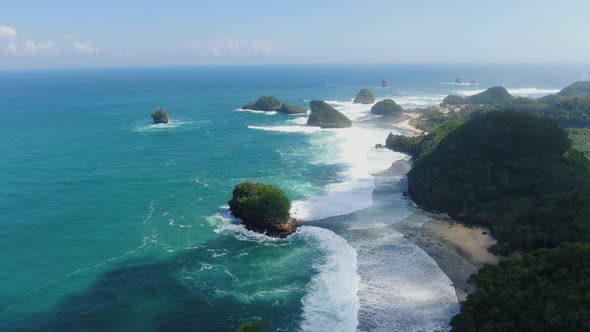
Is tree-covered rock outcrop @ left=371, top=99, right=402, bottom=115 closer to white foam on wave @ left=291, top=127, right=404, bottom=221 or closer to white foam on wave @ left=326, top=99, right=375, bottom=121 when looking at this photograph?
white foam on wave @ left=326, top=99, right=375, bottom=121

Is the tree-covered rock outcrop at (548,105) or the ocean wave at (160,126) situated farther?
the ocean wave at (160,126)

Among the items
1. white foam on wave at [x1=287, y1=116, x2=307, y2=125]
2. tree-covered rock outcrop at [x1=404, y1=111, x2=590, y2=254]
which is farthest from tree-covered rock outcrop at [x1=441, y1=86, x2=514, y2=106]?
tree-covered rock outcrop at [x1=404, y1=111, x2=590, y2=254]

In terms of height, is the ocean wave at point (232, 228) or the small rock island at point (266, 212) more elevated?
the small rock island at point (266, 212)

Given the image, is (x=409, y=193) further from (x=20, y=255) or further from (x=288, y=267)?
(x=20, y=255)

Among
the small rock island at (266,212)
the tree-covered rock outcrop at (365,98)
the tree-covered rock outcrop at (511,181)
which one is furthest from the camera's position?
the tree-covered rock outcrop at (365,98)

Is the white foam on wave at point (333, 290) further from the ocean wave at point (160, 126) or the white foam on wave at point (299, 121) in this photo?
the white foam on wave at point (299, 121)

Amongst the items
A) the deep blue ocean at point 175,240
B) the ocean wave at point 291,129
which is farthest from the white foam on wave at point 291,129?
the deep blue ocean at point 175,240
